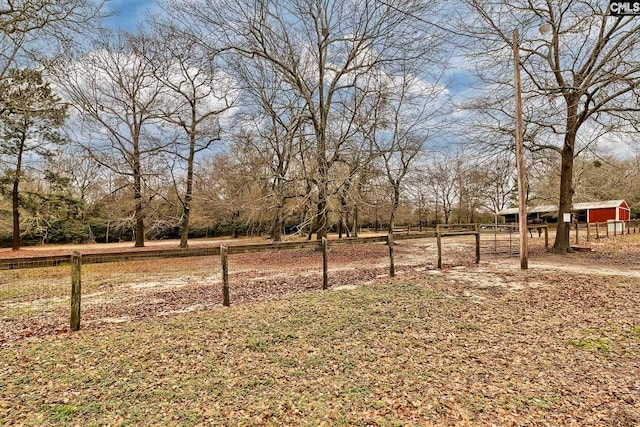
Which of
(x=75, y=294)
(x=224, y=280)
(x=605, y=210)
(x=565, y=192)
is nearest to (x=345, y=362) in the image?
(x=224, y=280)

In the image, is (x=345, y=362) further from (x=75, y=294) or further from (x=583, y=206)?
(x=583, y=206)

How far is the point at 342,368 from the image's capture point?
312 centimetres

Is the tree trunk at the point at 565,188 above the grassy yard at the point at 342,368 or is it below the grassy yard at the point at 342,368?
above

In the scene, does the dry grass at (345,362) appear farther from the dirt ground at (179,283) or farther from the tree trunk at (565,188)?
the tree trunk at (565,188)

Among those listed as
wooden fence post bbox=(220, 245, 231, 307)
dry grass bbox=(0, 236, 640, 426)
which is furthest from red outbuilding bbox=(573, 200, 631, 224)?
wooden fence post bbox=(220, 245, 231, 307)

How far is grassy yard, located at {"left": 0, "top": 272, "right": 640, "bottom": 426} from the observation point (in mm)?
2436

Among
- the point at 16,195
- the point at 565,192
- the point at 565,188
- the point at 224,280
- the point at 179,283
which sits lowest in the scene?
the point at 179,283

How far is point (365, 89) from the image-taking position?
12484mm

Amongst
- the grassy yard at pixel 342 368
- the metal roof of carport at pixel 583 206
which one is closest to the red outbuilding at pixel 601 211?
the metal roof of carport at pixel 583 206

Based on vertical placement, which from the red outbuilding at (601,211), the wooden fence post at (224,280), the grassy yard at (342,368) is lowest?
the grassy yard at (342,368)

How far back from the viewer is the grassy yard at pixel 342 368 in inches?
95.9

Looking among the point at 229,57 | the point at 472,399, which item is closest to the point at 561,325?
the point at 472,399

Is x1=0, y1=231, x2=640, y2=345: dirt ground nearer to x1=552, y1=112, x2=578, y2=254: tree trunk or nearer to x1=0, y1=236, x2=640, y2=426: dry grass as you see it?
x1=0, y1=236, x2=640, y2=426: dry grass

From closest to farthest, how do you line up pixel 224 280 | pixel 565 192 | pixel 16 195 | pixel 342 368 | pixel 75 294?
1. pixel 342 368
2. pixel 75 294
3. pixel 224 280
4. pixel 565 192
5. pixel 16 195
